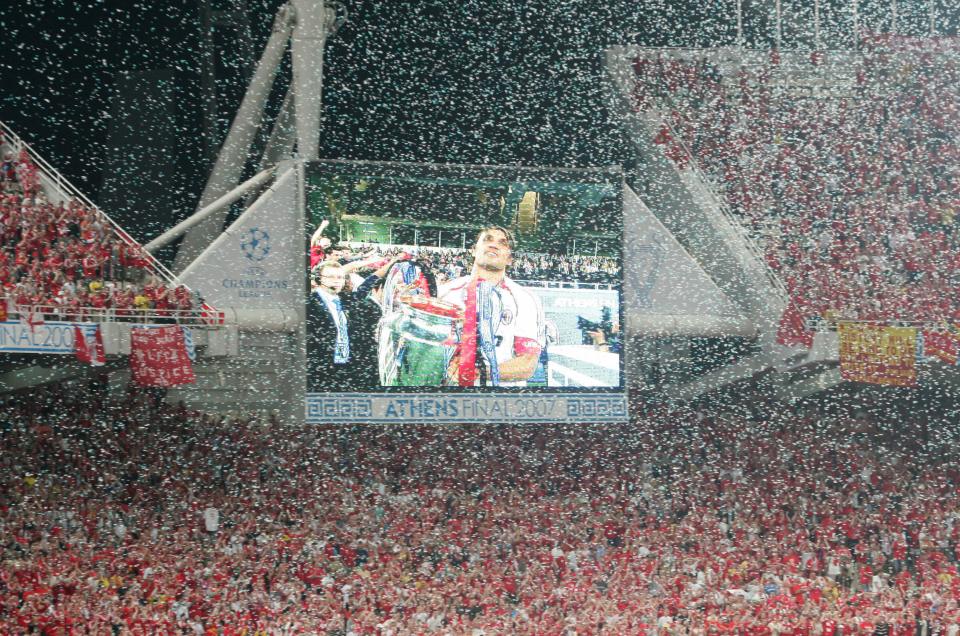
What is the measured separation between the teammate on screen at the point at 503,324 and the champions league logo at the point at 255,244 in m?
2.68

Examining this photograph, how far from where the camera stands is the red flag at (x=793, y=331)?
19.5 m

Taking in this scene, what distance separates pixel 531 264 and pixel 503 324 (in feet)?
2.95

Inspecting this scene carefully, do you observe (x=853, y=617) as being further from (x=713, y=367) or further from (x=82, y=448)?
(x=82, y=448)

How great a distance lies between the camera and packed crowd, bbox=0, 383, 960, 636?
1623 centimetres

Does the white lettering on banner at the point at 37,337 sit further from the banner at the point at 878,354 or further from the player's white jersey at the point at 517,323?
the banner at the point at 878,354

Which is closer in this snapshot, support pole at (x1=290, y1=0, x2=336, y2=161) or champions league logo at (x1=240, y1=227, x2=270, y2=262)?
champions league logo at (x1=240, y1=227, x2=270, y2=262)

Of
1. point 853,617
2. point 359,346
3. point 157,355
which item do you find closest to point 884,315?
point 853,617

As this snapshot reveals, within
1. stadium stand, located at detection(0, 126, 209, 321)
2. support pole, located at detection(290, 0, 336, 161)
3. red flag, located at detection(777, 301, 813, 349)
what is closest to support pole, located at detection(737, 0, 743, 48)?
red flag, located at detection(777, 301, 813, 349)

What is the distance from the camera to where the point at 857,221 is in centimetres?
2130

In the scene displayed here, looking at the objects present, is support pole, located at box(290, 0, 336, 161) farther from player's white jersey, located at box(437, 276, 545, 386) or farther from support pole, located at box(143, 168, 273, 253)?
player's white jersey, located at box(437, 276, 545, 386)

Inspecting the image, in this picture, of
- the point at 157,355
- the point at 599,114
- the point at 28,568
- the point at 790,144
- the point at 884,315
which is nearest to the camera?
the point at 28,568

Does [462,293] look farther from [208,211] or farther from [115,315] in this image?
[115,315]

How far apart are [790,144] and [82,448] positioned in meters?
11.8

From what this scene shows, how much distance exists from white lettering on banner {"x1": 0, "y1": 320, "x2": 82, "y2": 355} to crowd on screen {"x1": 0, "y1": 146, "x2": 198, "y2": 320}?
0.90 ft
